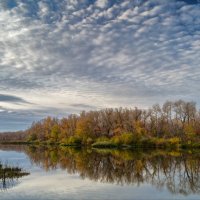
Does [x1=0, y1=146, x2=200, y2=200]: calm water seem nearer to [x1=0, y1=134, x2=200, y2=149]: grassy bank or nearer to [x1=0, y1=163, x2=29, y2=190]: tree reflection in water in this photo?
[x1=0, y1=163, x2=29, y2=190]: tree reflection in water

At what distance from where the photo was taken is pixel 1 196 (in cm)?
1869

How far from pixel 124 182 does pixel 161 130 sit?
191 ft

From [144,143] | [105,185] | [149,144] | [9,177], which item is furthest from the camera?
[144,143]

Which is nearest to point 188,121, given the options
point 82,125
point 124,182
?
point 82,125

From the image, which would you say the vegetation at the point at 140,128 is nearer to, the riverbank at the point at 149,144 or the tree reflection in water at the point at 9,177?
the riverbank at the point at 149,144

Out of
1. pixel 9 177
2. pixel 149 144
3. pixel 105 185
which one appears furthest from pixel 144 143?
pixel 105 185

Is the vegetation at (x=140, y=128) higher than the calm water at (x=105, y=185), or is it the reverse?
the vegetation at (x=140, y=128)

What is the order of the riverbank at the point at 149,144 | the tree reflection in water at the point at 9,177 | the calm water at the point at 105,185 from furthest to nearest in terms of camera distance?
the riverbank at the point at 149,144, the tree reflection in water at the point at 9,177, the calm water at the point at 105,185

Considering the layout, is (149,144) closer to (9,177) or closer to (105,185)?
(9,177)

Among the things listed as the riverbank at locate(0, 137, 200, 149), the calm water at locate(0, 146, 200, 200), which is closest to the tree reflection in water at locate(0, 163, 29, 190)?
the calm water at locate(0, 146, 200, 200)

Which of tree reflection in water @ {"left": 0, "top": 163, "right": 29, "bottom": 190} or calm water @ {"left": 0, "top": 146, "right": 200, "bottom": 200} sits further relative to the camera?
tree reflection in water @ {"left": 0, "top": 163, "right": 29, "bottom": 190}

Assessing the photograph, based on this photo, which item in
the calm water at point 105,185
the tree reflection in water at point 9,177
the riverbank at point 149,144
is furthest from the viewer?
the riverbank at point 149,144

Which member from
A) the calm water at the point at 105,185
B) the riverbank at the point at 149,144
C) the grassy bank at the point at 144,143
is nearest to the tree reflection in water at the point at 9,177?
the calm water at the point at 105,185

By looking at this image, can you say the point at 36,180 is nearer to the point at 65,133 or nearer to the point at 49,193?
the point at 49,193
